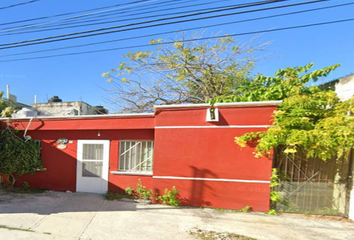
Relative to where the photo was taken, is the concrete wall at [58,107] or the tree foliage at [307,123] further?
the concrete wall at [58,107]

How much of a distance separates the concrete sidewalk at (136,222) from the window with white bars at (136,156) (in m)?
1.12

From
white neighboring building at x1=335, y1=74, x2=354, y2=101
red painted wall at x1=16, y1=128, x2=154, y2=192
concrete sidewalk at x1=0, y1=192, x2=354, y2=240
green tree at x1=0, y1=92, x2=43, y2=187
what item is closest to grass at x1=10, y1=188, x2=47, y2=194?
red painted wall at x1=16, y1=128, x2=154, y2=192

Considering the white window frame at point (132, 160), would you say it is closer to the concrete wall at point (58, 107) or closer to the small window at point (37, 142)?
the small window at point (37, 142)

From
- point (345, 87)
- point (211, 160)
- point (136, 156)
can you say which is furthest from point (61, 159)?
point (345, 87)

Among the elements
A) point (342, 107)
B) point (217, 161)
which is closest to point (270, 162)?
point (217, 161)

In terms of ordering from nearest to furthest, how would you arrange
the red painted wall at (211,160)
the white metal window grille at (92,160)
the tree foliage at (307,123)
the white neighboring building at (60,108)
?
the tree foliage at (307,123) < the red painted wall at (211,160) < the white metal window grille at (92,160) < the white neighboring building at (60,108)

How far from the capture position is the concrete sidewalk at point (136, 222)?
3732 millimetres

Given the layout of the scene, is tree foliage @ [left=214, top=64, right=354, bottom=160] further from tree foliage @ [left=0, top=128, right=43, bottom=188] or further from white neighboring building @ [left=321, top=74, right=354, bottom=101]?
tree foliage @ [left=0, top=128, right=43, bottom=188]

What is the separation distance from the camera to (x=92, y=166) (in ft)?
20.9

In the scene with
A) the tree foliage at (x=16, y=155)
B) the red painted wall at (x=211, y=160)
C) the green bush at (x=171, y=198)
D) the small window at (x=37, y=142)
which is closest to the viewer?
the red painted wall at (x=211, y=160)

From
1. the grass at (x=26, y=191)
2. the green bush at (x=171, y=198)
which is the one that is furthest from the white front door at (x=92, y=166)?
the green bush at (x=171, y=198)

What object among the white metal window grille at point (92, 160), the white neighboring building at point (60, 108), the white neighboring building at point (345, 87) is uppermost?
the white neighboring building at point (345, 87)

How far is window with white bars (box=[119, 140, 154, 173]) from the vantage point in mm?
6012

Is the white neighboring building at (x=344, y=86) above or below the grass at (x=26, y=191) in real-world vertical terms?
above
